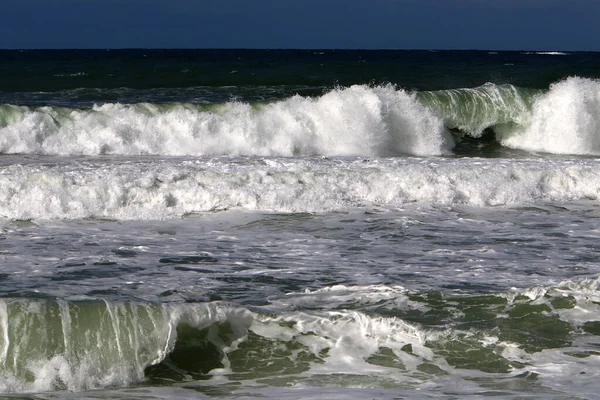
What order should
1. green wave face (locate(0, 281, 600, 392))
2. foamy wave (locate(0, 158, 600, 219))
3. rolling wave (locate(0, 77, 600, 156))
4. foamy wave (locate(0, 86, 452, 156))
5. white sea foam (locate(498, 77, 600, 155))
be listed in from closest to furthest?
1. green wave face (locate(0, 281, 600, 392))
2. foamy wave (locate(0, 158, 600, 219))
3. foamy wave (locate(0, 86, 452, 156))
4. rolling wave (locate(0, 77, 600, 156))
5. white sea foam (locate(498, 77, 600, 155))

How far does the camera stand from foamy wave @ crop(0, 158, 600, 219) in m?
9.74

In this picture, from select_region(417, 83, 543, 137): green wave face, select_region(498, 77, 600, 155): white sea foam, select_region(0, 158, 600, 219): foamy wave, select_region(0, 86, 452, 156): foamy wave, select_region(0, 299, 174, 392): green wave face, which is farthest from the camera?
select_region(417, 83, 543, 137): green wave face

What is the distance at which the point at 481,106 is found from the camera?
64.6ft

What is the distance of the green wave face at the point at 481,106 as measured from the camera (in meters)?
19.1

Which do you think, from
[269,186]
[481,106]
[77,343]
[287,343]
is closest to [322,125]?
[481,106]

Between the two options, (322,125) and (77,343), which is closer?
(77,343)

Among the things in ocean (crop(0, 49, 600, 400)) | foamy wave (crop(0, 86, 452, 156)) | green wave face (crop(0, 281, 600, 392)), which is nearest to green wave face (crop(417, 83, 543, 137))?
foamy wave (crop(0, 86, 452, 156))

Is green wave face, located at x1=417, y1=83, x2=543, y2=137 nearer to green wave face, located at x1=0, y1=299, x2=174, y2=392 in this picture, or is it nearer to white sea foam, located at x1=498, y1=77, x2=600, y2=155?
white sea foam, located at x1=498, y1=77, x2=600, y2=155

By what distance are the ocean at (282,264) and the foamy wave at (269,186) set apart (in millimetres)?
31

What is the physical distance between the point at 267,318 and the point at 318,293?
727 mm

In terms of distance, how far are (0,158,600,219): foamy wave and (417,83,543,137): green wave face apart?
6958mm

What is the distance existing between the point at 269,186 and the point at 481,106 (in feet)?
33.5

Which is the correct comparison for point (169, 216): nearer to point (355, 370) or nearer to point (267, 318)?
point (267, 318)

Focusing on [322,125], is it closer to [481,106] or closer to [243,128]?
[243,128]
